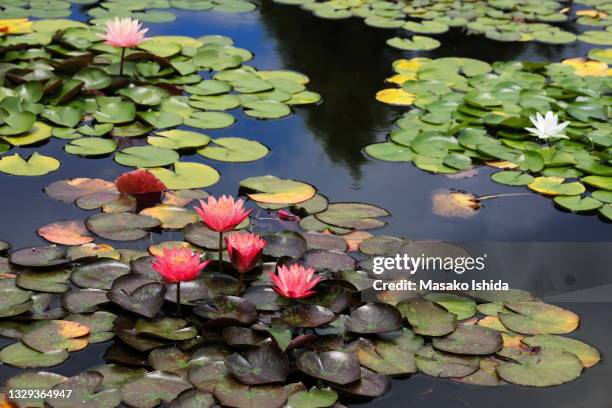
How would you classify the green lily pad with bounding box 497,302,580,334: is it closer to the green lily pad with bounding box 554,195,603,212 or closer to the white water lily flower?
the green lily pad with bounding box 554,195,603,212

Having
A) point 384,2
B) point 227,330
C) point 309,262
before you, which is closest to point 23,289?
point 227,330

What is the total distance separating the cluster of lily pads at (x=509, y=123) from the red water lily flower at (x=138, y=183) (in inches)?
37.6

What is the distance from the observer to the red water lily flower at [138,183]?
3221mm

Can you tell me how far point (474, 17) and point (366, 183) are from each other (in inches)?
103

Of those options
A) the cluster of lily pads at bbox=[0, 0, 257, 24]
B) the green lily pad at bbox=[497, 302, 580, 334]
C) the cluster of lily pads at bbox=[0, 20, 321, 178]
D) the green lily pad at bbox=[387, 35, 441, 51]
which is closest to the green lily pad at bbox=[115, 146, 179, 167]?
the cluster of lily pads at bbox=[0, 20, 321, 178]

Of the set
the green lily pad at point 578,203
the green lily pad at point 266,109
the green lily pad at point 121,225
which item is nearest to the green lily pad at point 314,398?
the green lily pad at point 121,225

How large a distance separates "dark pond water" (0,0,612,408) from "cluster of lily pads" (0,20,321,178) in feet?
0.28

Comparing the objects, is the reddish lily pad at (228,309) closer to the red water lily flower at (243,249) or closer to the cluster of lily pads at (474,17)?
the red water lily flower at (243,249)

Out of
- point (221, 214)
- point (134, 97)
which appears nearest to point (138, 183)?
point (221, 214)

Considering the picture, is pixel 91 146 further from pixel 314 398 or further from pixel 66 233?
pixel 314 398

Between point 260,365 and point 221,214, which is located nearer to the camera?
point 260,365

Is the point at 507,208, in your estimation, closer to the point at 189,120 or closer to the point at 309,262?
the point at 309,262

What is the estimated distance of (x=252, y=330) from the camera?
2.47 meters

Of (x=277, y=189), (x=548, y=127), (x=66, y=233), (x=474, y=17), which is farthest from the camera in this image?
(x=474, y=17)
